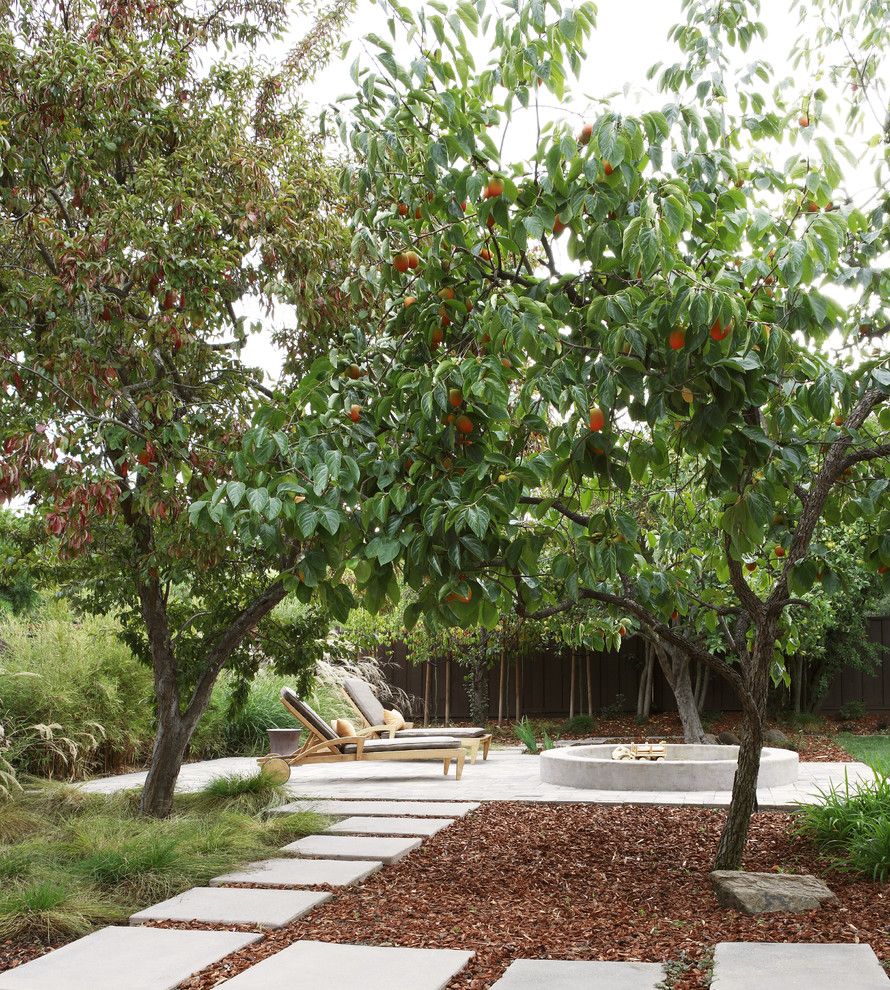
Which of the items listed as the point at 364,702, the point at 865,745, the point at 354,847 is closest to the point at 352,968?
the point at 354,847

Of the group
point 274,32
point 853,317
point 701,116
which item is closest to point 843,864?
point 853,317

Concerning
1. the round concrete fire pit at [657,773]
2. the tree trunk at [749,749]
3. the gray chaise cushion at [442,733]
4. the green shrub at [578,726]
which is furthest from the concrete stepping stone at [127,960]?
the green shrub at [578,726]

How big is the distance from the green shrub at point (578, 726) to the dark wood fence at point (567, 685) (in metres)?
0.74

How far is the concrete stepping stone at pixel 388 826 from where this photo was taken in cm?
652

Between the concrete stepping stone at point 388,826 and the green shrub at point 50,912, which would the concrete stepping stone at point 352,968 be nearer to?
the green shrub at point 50,912

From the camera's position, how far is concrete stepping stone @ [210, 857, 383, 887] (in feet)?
16.8

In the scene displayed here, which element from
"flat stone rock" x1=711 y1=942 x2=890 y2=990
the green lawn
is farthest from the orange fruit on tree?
the green lawn

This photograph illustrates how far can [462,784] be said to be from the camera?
910cm

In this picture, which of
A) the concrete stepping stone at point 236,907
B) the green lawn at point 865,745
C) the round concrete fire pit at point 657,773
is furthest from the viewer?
the green lawn at point 865,745

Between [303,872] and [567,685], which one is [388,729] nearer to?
Answer: [303,872]

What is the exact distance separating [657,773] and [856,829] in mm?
3219

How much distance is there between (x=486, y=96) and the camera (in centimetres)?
397

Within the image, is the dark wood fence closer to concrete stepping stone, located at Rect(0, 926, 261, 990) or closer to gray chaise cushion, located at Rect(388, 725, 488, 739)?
gray chaise cushion, located at Rect(388, 725, 488, 739)

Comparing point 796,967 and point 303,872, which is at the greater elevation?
point 796,967
